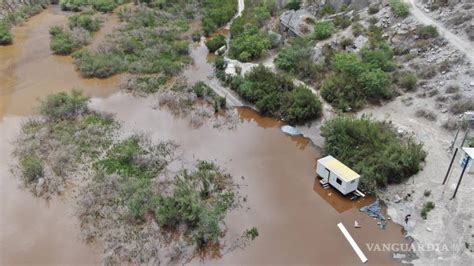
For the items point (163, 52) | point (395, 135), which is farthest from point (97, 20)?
point (395, 135)

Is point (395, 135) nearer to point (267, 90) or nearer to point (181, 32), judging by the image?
point (267, 90)

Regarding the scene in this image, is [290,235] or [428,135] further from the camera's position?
[428,135]

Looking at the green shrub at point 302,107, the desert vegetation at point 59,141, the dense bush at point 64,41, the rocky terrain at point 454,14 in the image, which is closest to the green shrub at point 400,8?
the rocky terrain at point 454,14

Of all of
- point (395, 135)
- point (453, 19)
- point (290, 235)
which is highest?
point (453, 19)

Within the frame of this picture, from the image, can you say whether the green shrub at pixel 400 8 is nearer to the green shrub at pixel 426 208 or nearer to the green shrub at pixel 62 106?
the green shrub at pixel 426 208

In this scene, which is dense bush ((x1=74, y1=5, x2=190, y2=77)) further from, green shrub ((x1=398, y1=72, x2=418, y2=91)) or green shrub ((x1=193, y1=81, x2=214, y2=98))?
green shrub ((x1=398, y1=72, x2=418, y2=91))

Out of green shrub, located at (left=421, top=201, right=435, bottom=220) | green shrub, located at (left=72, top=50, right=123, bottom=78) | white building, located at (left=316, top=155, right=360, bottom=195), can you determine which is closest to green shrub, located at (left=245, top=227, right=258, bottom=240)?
white building, located at (left=316, top=155, right=360, bottom=195)
